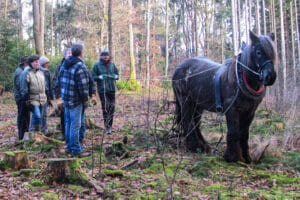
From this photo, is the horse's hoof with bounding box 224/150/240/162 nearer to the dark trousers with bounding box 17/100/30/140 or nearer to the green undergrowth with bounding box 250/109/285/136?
the green undergrowth with bounding box 250/109/285/136

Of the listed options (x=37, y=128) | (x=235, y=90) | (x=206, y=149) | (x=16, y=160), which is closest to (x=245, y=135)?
(x=235, y=90)

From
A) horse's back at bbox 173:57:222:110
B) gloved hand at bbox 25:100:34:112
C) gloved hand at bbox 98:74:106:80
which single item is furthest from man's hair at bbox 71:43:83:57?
horse's back at bbox 173:57:222:110

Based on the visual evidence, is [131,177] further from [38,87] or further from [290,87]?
[290,87]

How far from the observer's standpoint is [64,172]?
5074mm

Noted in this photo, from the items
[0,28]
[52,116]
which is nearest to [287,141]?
[52,116]

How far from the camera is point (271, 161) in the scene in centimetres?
667

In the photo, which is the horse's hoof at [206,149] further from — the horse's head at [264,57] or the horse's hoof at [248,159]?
the horse's head at [264,57]

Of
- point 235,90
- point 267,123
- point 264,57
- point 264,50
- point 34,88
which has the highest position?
point 264,50

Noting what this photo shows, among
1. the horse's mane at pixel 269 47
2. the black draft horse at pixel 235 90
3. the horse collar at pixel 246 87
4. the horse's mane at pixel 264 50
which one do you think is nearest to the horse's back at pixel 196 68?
the black draft horse at pixel 235 90

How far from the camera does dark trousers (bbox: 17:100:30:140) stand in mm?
8320

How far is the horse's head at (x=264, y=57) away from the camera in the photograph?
18.9 ft

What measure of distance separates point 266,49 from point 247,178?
2.00 m

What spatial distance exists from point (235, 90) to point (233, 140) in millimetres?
837

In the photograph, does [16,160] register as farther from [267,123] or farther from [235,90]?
[267,123]
